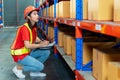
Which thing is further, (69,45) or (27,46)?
(69,45)

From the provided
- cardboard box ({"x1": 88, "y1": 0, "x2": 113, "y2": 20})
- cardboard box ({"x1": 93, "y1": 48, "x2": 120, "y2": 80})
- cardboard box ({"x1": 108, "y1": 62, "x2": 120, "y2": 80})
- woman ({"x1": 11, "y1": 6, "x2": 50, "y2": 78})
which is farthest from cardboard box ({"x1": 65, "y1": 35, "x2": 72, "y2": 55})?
cardboard box ({"x1": 108, "y1": 62, "x2": 120, "y2": 80})

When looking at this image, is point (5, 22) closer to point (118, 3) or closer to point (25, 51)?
point (25, 51)

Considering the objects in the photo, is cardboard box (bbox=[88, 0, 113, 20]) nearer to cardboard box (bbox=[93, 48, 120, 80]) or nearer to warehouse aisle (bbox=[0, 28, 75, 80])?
cardboard box (bbox=[93, 48, 120, 80])

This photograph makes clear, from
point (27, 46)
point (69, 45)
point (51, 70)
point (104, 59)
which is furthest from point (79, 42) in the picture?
point (51, 70)

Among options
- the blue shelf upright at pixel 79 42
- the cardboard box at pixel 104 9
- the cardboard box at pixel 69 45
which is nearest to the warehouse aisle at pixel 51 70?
the cardboard box at pixel 69 45

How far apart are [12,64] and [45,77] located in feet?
4.11

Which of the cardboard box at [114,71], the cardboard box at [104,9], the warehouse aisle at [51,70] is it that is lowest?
the warehouse aisle at [51,70]

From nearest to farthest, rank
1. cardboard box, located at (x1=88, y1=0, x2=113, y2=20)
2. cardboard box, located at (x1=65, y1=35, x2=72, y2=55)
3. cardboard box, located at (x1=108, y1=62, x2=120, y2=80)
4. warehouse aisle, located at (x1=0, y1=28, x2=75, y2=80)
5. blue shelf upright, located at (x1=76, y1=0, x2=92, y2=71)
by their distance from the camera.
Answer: cardboard box, located at (x1=108, y1=62, x2=120, y2=80), cardboard box, located at (x1=88, y1=0, x2=113, y2=20), blue shelf upright, located at (x1=76, y1=0, x2=92, y2=71), warehouse aisle, located at (x1=0, y1=28, x2=75, y2=80), cardboard box, located at (x1=65, y1=35, x2=72, y2=55)

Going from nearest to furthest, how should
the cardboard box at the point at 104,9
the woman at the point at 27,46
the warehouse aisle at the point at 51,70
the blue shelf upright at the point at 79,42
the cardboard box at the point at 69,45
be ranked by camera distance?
the cardboard box at the point at 104,9 → the blue shelf upright at the point at 79,42 → the woman at the point at 27,46 → the warehouse aisle at the point at 51,70 → the cardboard box at the point at 69,45

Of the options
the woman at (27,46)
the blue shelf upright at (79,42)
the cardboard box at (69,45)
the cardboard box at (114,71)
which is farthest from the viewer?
the cardboard box at (69,45)

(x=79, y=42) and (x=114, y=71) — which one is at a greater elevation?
(x=79, y=42)

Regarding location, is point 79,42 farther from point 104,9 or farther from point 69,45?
point 69,45

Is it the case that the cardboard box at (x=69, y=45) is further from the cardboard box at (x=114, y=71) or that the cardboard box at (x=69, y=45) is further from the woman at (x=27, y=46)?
the cardboard box at (x=114, y=71)

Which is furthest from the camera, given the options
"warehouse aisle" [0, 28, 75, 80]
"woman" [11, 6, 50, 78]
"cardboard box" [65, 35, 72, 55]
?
"cardboard box" [65, 35, 72, 55]
